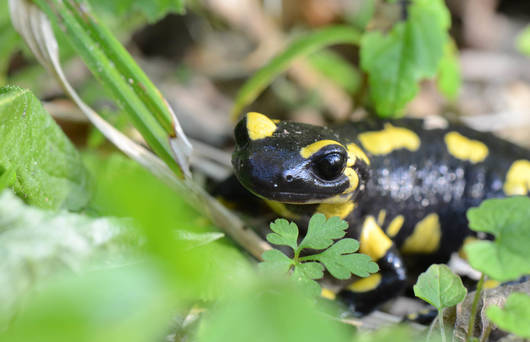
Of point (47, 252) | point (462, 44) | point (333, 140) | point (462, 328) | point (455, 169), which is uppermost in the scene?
point (47, 252)

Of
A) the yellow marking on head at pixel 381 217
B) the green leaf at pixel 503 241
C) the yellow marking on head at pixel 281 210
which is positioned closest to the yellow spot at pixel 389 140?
the yellow marking on head at pixel 381 217

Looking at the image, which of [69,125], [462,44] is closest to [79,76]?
[69,125]

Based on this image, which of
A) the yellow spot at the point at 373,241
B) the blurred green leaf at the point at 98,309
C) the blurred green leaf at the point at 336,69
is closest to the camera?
the blurred green leaf at the point at 98,309

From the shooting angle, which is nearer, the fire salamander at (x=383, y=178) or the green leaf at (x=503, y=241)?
the green leaf at (x=503, y=241)

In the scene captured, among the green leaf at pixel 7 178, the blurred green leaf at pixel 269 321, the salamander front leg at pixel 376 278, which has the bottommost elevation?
the salamander front leg at pixel 376 278

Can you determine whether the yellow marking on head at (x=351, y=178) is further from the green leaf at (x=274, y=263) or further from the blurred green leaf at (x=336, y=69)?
the blurred green leaf at (x=336, y=69)

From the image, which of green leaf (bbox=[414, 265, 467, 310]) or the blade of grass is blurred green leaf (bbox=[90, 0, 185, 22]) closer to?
the blade of grass

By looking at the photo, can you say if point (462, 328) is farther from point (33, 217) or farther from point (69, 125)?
point (69, 125)
